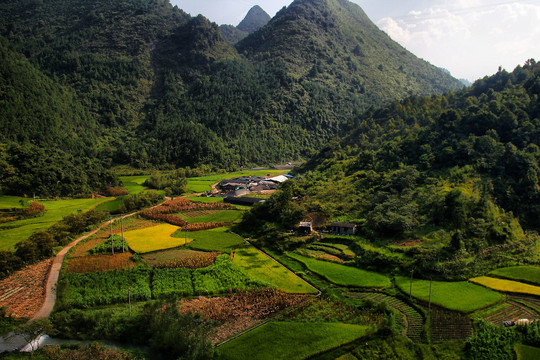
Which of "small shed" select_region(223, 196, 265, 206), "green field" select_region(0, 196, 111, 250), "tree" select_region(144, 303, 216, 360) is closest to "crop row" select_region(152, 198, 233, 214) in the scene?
"small shed" select_region(223, 196, 265, 206)

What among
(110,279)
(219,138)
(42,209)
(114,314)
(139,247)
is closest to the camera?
(114,314)

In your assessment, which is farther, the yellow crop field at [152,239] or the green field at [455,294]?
the yellow crop field at [152,239]

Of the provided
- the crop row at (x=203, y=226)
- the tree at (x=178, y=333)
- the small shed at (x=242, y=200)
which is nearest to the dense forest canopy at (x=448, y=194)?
the crop row at (x=203, y=226)

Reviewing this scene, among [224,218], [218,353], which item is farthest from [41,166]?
[218,353]

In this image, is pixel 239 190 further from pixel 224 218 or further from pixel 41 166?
pixel 41 166

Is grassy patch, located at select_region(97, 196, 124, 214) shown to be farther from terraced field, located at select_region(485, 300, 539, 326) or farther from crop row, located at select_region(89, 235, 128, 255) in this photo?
terraced field, located at select_region(485, 300, 539, 326)

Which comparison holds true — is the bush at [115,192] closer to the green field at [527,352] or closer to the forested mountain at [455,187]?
the forested mountain at [455,187]
